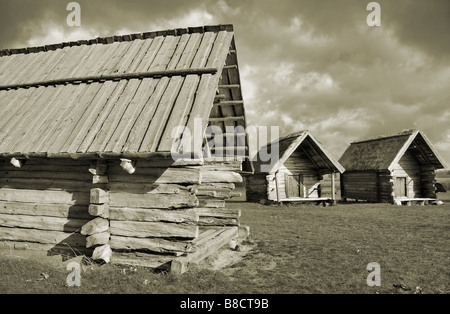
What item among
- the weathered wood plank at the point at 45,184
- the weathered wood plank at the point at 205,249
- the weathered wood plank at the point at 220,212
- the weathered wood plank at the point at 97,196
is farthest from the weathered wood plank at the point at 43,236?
the weathered wood plank at the point at 220,212

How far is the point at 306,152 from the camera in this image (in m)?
22.1

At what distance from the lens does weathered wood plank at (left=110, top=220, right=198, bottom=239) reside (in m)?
6.07

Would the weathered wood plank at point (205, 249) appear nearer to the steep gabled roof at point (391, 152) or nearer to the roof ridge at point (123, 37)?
the roof ridge at point (123, 37)

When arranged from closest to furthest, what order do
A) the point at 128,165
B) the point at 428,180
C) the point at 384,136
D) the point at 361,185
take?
the point at 128,165 → the point at 428,180 → the point at 384,136 → the point at 361,185

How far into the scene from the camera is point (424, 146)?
22.0 meters

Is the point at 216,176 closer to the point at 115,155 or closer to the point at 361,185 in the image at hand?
the point at 115,155

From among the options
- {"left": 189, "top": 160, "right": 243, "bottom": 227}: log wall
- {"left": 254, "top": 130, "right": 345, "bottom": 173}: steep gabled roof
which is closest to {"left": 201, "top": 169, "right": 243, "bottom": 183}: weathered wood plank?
{"left": 189, "top": 160, "right": 243, "bottom": 227}: log wall

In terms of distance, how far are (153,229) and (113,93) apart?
152 inches

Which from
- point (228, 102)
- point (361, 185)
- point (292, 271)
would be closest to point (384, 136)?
point (361, 185)

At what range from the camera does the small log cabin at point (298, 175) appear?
20.4m

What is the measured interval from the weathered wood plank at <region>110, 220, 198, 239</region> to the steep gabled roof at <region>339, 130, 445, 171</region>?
19.2 meters

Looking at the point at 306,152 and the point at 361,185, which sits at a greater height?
the point at 306,152

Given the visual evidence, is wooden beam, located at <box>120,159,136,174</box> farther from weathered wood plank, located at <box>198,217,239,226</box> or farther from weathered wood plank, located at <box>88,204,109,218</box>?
weathered wood plank, located at <box>198,217,239,226</box>
